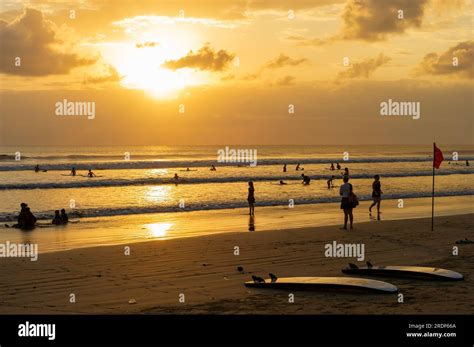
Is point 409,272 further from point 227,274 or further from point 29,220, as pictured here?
point 29,220

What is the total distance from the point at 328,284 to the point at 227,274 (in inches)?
109

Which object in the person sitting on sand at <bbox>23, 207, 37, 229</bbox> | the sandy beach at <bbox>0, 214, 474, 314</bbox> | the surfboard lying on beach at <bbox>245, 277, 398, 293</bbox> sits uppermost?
the person sitting on sand at <bbox>23, 207, 37, 229</bbox>

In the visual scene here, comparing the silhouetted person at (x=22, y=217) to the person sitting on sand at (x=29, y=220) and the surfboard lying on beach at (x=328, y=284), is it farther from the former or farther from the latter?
the surfboard lying on beach at (x=328, y=284)

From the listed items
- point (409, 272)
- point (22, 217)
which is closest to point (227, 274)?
point (409, 272)

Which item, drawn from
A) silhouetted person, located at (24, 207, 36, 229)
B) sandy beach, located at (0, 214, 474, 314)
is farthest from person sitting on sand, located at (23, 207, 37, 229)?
sandy beach, located at (0, 214, 474, 314)

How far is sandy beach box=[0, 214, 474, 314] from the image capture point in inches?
391

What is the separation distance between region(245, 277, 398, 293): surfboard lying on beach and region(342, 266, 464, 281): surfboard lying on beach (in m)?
1.13

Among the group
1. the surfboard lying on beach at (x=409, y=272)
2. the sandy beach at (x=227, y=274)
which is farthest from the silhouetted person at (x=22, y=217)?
the surfboard lying on beach at (x=409, y=272)

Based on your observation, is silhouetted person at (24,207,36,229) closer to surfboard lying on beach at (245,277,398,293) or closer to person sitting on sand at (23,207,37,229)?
person sitting on sand at (23,207,37,229)

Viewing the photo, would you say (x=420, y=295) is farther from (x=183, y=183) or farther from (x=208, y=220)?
(x=183, y=183)

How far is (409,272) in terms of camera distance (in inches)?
460

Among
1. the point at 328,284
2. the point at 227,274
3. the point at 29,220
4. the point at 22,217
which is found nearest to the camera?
the point at 328,284
